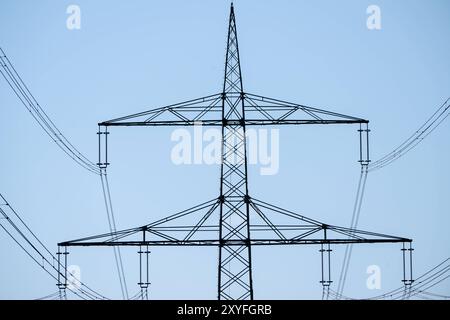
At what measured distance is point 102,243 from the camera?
42.0 m
